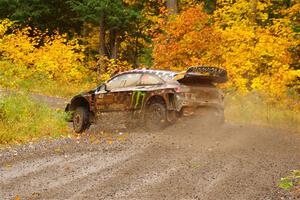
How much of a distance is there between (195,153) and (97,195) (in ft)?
11.5

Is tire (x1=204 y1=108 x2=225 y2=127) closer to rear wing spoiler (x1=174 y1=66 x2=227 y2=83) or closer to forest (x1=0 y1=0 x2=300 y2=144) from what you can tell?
rear wing spoiler (x1=174 y1=66 x2=227 y2=83)

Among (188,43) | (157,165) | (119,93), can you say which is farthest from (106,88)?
A: (188,43)

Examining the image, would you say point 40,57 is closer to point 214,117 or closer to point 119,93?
point 119,93

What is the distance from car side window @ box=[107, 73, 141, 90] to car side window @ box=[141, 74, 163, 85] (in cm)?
19

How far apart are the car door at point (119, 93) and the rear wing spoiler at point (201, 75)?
151 cm

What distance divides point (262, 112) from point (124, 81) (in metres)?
5.77

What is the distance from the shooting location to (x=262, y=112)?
58.4ft

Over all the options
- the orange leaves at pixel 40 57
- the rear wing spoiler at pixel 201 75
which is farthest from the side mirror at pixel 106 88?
the orange leaves at pixel 40 57

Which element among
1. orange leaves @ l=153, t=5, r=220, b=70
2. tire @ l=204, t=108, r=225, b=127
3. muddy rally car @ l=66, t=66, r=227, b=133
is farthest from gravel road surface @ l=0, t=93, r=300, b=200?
orange leaves @ l=153, t=5, r=220, b=70

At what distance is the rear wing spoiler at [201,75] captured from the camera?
13086mm

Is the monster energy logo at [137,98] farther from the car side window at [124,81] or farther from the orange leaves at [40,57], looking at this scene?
the orange leaves at [40,57]

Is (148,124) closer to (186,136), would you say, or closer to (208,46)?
(186,136)

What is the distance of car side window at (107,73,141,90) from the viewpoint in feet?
46.6

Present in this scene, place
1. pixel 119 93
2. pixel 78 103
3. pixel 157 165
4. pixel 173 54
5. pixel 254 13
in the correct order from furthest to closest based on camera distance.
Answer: pixel 254 13
pixel 173 54
pixel 78 103
pixel 119 93
pixel 157 165
